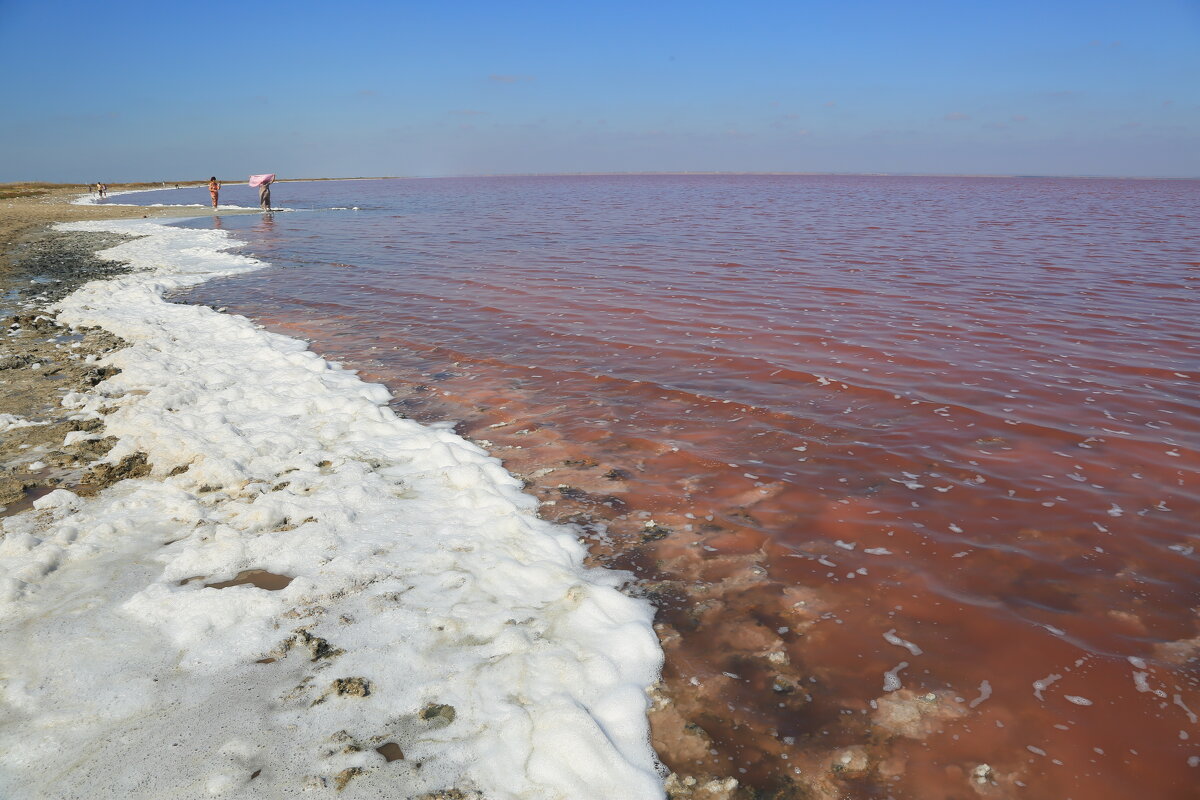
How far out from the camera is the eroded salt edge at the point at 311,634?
9.61ft

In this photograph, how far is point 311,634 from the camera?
3.79m

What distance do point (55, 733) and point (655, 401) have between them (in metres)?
6.17

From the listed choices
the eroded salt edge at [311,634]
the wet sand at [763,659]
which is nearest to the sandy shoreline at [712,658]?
the wet sand at [763,659]

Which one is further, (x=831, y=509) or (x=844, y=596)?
(x=831, y=509)

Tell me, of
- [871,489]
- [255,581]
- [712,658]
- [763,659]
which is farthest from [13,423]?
[871,489]

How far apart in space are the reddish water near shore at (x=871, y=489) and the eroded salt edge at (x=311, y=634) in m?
0.47

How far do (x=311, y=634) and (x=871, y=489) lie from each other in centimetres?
466

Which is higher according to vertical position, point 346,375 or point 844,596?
point 346,375

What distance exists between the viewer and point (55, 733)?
3.02 m

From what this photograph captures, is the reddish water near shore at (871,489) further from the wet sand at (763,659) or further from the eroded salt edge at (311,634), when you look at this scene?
the eroded salt edge at (311,634)

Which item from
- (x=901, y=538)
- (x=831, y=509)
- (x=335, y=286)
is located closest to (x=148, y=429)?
(x=831, y=509)

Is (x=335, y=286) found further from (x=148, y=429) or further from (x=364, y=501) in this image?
(x=364, y=501)

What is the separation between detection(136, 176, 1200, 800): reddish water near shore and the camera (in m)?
3.27

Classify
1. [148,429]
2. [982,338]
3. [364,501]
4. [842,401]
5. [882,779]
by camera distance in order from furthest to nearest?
[982,338] < [842,401] < [148,429] < [364,501] < [882,779]
